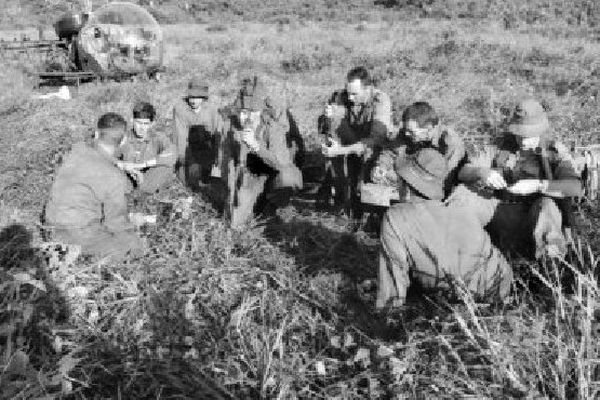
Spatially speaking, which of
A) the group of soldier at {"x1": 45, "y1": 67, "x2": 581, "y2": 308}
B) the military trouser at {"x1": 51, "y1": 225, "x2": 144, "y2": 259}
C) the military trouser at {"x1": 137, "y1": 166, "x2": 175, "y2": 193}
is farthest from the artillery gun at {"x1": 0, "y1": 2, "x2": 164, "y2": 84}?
the military trouser at {"x1": 51, "y1": 225, "x2": 144, "y2": 259}

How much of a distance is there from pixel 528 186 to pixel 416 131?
90 cm

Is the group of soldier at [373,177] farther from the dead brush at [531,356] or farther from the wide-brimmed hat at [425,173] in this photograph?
the dead brush at [531,356]

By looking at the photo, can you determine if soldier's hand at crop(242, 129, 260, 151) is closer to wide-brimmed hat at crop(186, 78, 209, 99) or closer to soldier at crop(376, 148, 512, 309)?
wide-brimmed hat at crop(186, 78, 209, 99)

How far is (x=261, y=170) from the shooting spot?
19.3ft

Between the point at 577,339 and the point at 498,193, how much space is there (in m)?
1.84

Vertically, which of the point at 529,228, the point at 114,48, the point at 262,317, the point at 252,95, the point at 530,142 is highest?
the point at 114,48

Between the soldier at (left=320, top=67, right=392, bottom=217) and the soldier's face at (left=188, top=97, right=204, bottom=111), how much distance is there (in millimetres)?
1478

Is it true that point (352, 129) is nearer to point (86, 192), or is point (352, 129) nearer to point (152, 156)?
point (152, 156)

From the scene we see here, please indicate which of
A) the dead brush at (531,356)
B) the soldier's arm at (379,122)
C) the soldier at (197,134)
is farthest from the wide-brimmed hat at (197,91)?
the dead brush at (531,356)

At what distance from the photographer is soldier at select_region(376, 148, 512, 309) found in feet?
10.7

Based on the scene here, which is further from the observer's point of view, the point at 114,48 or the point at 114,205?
the point at 114,48

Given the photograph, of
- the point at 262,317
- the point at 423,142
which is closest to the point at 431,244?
the point at 262,317

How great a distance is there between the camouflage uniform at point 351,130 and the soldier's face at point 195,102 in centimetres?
150

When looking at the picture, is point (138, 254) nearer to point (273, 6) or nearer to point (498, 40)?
point (498, 40)
